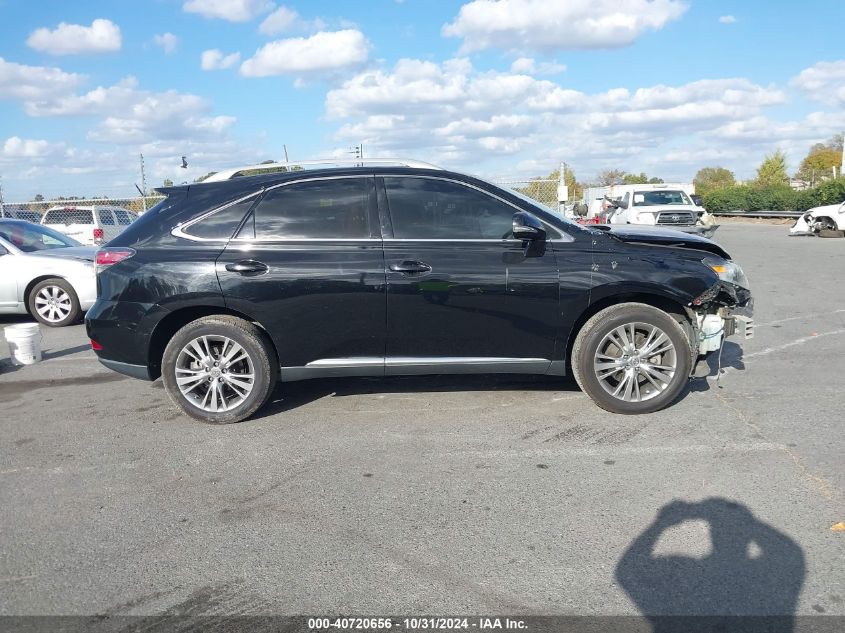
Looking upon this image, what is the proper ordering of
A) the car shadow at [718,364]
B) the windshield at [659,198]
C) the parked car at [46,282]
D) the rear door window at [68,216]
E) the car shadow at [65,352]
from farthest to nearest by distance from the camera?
the windshield at [659,198] < the rear door window at [68,216] < the parked car at [46,282] < the car shadow at [65,352] < the car shadow at [718,364]

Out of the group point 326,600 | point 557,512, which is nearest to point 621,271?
point 557,512

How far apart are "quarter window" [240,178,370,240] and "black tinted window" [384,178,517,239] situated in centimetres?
25

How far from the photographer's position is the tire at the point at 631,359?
495 cm

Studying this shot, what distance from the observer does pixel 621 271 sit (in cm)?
492

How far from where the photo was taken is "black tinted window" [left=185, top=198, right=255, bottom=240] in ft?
16.5

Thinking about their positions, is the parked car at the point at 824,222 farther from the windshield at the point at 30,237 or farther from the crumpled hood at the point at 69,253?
the windshield at the point at 30,237

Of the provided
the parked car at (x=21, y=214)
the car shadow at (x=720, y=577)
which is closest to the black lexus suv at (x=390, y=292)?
the car shadow at (x=720, y=577)

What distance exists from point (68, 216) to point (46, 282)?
37.3 ft

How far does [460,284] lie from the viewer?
192 inches

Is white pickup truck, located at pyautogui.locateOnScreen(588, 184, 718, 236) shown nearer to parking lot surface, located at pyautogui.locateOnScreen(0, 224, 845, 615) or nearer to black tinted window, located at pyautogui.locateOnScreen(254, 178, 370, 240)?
parking lot surface, located at pyautogui.locateOnScreen(0, 224, 845, 615)

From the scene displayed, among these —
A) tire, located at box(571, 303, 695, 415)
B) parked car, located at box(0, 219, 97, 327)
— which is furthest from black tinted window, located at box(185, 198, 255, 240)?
parked car, located at box(0, 219, 97, 327)

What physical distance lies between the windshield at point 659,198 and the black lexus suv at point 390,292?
1729cm

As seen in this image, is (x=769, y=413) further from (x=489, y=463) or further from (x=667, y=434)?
(x=489, y=463)

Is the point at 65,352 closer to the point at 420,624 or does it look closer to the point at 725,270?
the point at 420,624
